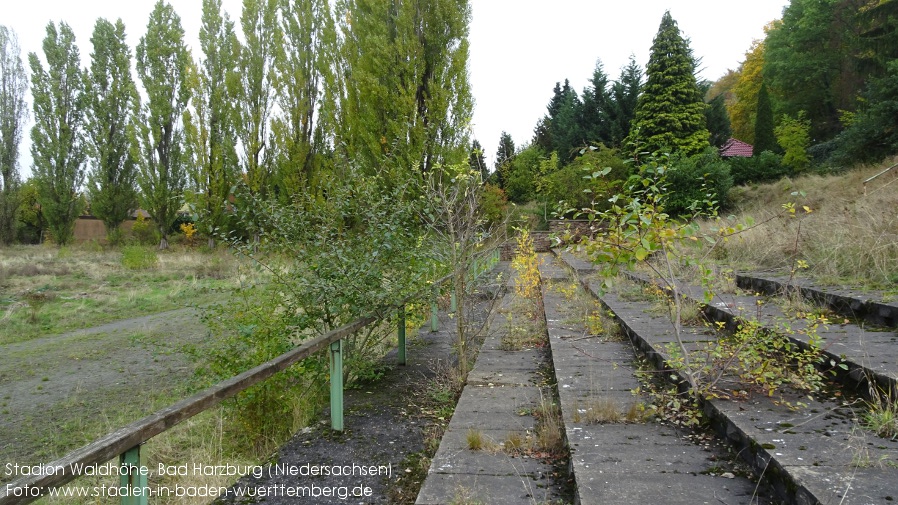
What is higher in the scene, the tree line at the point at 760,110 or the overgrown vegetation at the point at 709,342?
the tree line at the point at 760,110

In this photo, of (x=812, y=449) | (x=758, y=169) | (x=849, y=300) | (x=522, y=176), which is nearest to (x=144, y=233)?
(x=522, y=176)

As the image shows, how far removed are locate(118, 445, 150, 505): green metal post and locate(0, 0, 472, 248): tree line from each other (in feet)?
40.1

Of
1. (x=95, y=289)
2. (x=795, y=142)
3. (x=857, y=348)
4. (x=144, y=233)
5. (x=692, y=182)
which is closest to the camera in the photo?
(x=857, y=348)

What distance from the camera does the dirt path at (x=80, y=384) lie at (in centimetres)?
439

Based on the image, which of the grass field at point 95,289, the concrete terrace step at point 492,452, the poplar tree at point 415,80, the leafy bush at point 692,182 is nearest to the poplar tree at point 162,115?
the grass field at point 95,289

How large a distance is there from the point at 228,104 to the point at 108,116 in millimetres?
7874

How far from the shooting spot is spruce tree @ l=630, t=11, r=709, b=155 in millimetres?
24859

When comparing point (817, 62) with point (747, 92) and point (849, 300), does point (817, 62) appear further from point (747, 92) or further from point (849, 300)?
point (849, 300)

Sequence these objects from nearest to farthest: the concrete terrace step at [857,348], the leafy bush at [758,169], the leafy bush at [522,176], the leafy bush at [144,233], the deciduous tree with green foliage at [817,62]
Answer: the concrete terrace step at [857,348], the leafy bush at [758,169], the deciduous tree with green foliage at [817,62], the leafy bush at [144,233], the leafy bush at [522,176]

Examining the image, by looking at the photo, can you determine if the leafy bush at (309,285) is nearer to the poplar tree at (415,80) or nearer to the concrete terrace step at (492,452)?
the concrete terrace step at (492,452)

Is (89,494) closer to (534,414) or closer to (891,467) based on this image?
(534,414)

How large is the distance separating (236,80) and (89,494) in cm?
2223

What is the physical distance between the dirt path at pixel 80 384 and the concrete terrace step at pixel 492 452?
219cm

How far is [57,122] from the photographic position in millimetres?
26562
